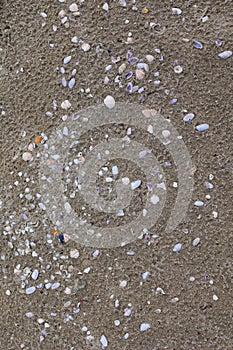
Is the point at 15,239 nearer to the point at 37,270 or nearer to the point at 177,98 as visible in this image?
the point at 37,270

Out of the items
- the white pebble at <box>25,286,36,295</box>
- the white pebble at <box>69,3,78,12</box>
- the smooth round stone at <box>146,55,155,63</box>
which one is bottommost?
→ the white pebble at <box>25,286,36,295</box>

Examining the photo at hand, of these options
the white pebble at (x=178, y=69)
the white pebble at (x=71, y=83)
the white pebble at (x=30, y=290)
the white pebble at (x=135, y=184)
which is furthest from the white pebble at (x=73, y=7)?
the white pebble at (x=30, y=290)

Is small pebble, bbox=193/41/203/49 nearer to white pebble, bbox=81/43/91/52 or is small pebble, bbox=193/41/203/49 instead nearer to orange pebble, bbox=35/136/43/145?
white pebble, bbox=81/43/91/52

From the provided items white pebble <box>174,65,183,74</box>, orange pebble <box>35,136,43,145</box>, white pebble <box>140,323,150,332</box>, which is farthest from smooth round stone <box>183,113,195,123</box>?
white pebble <box>140,323,150,332</box>

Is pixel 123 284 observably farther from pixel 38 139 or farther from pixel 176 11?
pixel 176 11

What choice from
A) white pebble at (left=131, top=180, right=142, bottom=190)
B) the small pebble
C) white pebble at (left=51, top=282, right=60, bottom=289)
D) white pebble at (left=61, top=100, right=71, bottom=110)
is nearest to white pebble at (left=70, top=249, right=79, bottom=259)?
white pebble at (left=51, top=282, right=60, bottom=289)

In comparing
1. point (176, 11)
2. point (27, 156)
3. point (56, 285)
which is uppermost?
point (176, 11)

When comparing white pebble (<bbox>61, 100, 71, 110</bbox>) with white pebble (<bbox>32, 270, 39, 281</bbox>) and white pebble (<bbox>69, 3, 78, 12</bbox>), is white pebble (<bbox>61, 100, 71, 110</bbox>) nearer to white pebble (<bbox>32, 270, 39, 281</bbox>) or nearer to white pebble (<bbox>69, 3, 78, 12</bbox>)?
white pebble (<bbox>69, 3, 78, 12</bbox>)

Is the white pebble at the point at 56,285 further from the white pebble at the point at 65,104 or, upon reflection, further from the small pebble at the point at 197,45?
the small pebble at the point at 197,45

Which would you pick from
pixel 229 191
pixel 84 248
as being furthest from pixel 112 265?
pixel 229 191

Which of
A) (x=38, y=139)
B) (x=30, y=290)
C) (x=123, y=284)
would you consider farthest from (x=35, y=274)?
(x=38, y=139)

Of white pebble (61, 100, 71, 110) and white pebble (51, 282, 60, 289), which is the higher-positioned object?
white pebble (61, 100, 71, 110)
